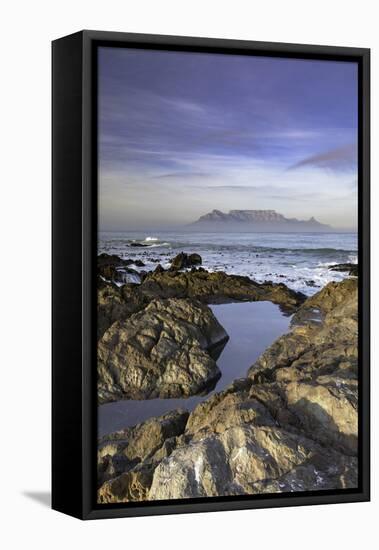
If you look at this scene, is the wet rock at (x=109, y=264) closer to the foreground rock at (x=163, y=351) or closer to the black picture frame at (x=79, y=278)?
the black picture frame at (x=79, y=278)

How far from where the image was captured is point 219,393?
8.02m

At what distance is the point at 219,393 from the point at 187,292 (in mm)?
635

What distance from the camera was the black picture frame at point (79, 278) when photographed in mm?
7621

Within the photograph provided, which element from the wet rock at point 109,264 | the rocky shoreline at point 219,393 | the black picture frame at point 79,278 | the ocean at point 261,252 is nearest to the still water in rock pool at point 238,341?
the rocky shoreline at point 219,393

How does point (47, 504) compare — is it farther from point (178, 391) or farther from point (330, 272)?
point (330, 272)

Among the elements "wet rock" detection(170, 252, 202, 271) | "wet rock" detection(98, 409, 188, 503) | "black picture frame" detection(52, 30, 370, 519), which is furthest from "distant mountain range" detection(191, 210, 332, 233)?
"wet rock" detection(98, 409, 188, 503)

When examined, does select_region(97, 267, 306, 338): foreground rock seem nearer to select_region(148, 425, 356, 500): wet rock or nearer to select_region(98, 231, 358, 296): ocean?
select_region(98, 231, 358, 296): ocean

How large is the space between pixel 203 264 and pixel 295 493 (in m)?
1.48

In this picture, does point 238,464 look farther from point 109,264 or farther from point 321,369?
point 109,264

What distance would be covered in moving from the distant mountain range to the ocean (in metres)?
0.04

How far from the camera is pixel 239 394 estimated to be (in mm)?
8047

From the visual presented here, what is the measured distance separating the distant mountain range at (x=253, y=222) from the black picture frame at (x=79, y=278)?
2.65 ft

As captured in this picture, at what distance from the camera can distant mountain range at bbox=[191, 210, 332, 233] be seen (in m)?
8.14

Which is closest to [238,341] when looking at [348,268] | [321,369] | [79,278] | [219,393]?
[219,393]
